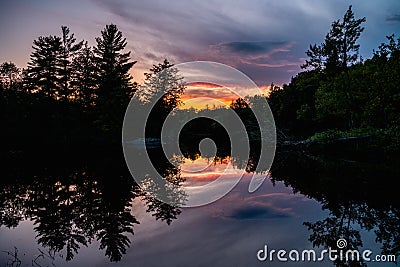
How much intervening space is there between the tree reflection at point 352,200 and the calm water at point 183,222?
28 mm

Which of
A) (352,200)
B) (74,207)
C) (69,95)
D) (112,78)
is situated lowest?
(74,207)

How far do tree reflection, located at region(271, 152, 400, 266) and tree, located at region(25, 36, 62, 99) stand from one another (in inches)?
1339

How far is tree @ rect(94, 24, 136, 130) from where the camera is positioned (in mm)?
37500

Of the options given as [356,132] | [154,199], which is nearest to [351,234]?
[154,199]

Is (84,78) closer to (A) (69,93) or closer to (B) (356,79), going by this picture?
(A) (69,93)

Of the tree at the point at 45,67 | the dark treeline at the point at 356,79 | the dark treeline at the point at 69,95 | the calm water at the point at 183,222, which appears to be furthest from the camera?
the tree at the point at 45,67

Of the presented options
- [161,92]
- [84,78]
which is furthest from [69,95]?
[161,92]

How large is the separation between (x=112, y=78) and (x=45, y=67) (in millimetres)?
9422

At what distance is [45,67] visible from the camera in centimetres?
4003

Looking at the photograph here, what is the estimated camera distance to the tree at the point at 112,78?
123ft

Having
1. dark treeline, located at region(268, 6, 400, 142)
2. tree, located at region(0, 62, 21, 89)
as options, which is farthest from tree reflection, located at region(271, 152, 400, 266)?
tree, located at region(0, 62, 21, 89)

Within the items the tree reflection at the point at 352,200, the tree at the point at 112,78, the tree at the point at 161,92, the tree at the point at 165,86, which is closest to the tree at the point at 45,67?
the tree at the point at 112,78

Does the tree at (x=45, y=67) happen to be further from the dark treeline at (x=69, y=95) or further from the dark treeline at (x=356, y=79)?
the dark treeline at (x=356, y=79)

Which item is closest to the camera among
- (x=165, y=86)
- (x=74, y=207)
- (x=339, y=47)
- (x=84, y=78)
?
(x=74, y=207)
